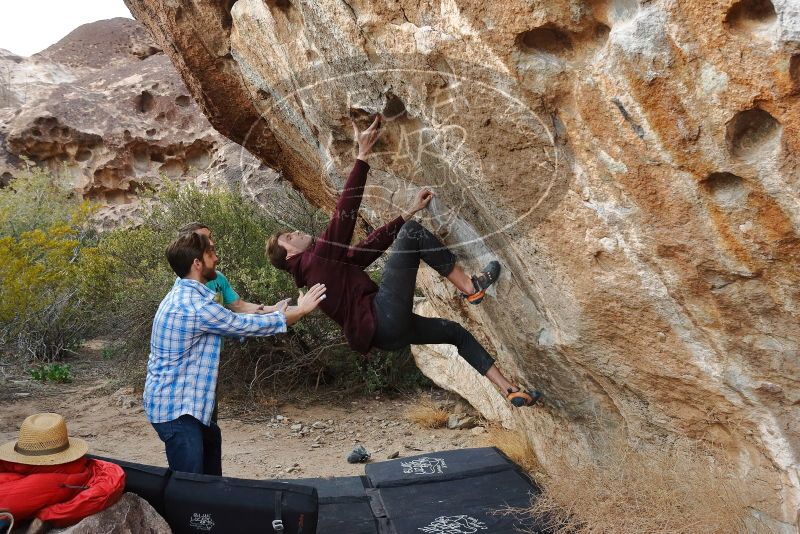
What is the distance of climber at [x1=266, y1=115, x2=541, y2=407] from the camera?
368 centimetres

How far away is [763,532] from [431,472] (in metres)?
2.16

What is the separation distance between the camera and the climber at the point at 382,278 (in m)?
3.68

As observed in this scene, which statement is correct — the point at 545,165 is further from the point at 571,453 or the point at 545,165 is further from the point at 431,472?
the point at 431,472

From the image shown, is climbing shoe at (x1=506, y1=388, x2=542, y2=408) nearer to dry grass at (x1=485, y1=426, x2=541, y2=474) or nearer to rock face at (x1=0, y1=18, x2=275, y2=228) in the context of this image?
dry grass at (x1=485, y1=426, x2=541, y2=474)

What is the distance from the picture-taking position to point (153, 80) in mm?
14383

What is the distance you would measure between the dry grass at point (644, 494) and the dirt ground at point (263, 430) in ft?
5.96

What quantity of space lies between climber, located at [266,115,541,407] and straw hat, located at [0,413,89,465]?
1424mm

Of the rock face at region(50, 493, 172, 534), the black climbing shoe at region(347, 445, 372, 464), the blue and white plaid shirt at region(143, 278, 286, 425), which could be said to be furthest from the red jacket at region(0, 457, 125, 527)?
the black climbing shoe at region(347, 445, 372, 464)

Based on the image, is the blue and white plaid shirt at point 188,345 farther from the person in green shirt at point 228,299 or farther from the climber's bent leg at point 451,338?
the climber's bent leg at point 451,338

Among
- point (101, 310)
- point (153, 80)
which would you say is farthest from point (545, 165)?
point (153, 80)

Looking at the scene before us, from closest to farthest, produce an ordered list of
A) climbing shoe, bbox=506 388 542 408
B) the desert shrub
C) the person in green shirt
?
the person in green shirt
climbing shoe, bbox=506 388 542 408
the desert shrub

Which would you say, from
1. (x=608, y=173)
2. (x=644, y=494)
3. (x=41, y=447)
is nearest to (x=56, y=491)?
(x=41, y=447)

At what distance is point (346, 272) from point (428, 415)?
2.90m

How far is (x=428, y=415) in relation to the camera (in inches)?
248
